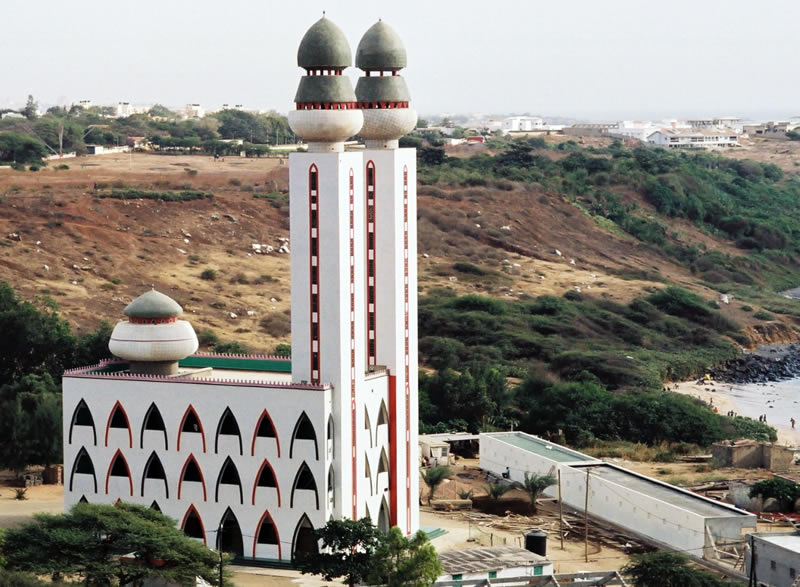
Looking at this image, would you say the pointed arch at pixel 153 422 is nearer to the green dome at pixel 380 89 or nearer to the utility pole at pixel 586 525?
the green dome at pixel 380 89

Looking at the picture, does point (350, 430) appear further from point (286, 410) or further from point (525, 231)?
point (525, 231)

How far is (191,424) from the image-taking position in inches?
1710

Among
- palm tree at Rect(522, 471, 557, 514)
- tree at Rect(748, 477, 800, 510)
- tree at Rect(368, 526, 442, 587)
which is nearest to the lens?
tree at Rect(368, 526, 442, 587)

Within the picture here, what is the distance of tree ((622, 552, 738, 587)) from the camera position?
39500 mm

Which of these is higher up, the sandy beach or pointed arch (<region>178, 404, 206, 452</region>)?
pointed arch (<region>178, 404, 206, 452</region>)

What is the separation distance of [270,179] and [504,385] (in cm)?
4974

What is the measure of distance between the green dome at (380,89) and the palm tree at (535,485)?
522 inches

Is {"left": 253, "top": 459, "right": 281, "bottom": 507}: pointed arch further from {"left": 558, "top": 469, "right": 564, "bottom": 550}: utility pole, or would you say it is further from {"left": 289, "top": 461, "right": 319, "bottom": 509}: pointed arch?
{"left": 558, "top": 469, "right": 564, "bottom": 550}: utility pole

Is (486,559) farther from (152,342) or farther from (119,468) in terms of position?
(152,342)

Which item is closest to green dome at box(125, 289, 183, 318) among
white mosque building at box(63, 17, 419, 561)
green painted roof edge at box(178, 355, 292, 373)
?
white mosque building at box(63, 17, 419, 561)

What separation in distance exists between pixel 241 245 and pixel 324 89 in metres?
52.9

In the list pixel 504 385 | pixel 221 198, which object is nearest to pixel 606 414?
pixel 504 385

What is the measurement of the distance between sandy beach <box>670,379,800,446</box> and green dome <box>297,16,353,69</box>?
3532 centimetres

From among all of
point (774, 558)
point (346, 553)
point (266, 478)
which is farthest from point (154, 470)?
point (774, 558)
